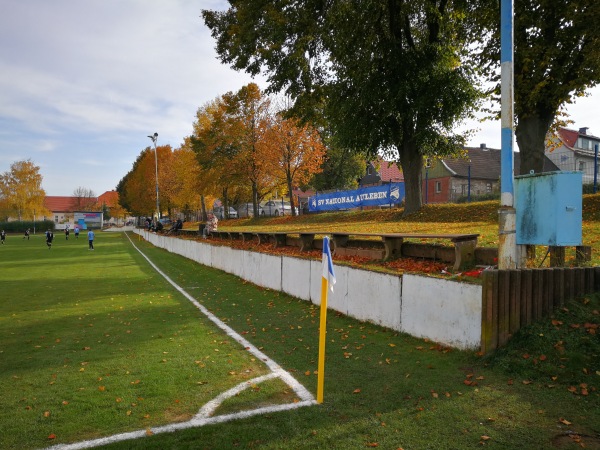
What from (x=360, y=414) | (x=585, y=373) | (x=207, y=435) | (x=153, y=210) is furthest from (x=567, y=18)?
(x=153, y=210)

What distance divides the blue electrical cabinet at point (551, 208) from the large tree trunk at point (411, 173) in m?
14.6

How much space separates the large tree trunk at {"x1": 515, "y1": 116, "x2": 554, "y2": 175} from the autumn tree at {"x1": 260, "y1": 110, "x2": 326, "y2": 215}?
23.2 meters

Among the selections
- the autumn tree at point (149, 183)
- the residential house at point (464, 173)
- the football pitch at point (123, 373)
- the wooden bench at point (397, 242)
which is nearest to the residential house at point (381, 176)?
the residential house at point (464, 173)

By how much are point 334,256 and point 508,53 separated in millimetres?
6197

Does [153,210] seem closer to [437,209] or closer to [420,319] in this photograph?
[437,209]

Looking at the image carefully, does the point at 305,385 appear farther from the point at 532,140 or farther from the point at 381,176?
the point at 381,176

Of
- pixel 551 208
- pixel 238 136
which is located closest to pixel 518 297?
pixel 551 208

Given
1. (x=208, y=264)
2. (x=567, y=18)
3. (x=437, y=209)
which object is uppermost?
(x=567, y=18)

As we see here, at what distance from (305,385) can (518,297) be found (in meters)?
2.76

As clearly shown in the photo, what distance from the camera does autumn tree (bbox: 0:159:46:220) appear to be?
86.6 meters

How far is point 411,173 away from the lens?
811 inches

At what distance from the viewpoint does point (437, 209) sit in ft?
65.3

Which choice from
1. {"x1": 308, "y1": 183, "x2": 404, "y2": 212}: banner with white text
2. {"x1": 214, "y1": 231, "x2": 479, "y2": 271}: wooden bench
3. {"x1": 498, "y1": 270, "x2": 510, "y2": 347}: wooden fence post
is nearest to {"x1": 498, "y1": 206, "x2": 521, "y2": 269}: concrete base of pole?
{"x1": 498, "y1": 270, "x2": 510, "y2": 347}: wooden fence post

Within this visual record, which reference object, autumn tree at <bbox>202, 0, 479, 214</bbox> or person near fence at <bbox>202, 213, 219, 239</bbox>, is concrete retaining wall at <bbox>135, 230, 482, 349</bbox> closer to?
autumn tree at <bbox>202, 0, 479, 214</bbox>
